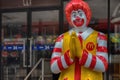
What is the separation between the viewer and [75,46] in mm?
6871

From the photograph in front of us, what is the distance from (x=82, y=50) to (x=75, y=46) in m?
0.17

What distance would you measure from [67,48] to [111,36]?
2254 millimetres

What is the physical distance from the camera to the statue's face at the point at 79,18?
7.30m

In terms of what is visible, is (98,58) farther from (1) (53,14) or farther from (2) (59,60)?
(1) (53,14)

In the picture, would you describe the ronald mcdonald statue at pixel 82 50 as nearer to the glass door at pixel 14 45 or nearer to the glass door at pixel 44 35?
the glass door at pixel 44 35

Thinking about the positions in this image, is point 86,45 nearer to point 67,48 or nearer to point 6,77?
point 67,48

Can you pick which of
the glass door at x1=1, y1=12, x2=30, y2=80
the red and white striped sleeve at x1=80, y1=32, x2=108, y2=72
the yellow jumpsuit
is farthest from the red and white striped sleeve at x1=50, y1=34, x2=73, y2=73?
the glass door at x1=1, y1=12, x2=30, y2=80

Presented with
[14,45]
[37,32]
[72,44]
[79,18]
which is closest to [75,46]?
[72,44]

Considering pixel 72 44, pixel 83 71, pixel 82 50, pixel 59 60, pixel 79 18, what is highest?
pixel 79 18

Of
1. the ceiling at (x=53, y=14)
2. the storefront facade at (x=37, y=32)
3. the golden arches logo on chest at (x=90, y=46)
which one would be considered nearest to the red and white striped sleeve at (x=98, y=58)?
the golden arches logo on chest at (x=90, y=46)

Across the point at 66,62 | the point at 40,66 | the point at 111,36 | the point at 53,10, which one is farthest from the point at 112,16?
the point at 66,62

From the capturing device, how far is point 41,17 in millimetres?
10000

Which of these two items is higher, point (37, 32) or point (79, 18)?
point (79, 18)

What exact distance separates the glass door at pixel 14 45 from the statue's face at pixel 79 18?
2965mm
